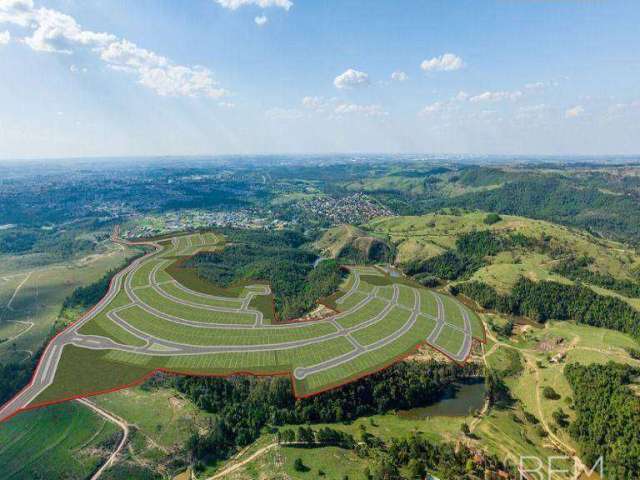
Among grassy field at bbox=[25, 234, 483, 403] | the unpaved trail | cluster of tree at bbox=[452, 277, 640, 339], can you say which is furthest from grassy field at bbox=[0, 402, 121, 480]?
cluster of tree at bbox=[452, 277, 640, 339]

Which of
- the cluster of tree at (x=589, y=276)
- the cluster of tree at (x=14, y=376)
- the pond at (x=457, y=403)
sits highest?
the cluster of tree at (x=589, y=276)

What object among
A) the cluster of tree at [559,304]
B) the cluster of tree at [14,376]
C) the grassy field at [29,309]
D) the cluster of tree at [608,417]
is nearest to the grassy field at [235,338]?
the cluster of tree at [14,376]

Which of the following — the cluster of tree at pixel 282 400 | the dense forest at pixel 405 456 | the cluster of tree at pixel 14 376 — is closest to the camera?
the dense forest at pixel 405 456

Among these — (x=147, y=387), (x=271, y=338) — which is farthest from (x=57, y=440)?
(x=271, y=338)

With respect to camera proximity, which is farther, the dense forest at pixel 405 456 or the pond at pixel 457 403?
the pond at pixel 457 403

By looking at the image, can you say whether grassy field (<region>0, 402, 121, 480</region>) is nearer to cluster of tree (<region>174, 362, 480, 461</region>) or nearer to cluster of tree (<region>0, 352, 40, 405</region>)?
cluster of tree (<region>0, 352, 40, 405</region>)

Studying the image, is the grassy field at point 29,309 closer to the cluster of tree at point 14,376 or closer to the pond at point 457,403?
the cluster of tree at point 14,376
